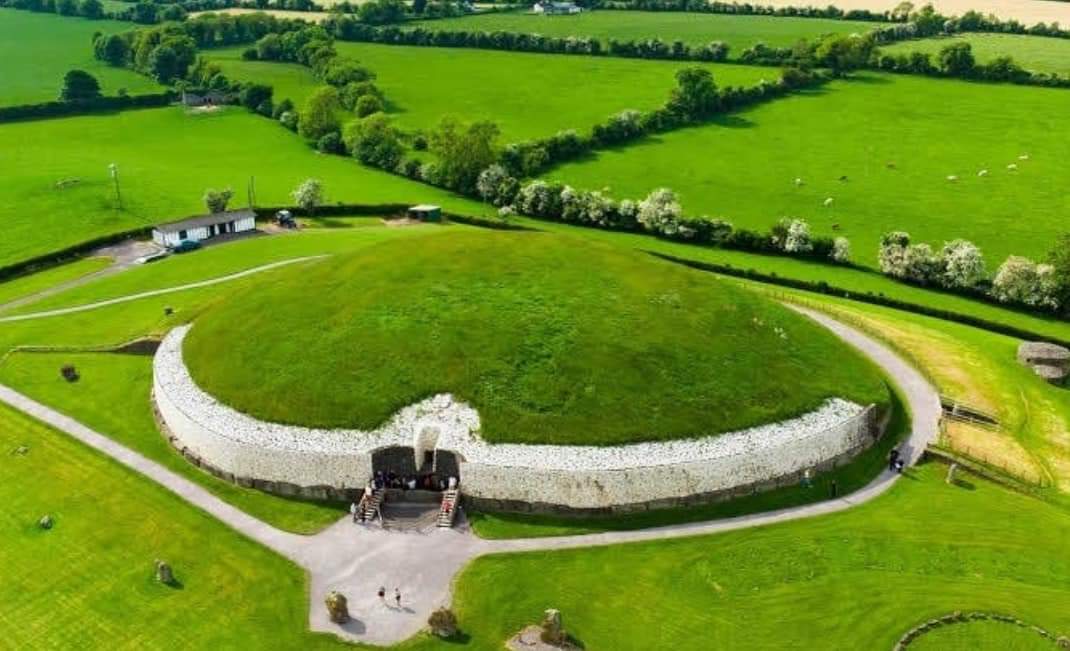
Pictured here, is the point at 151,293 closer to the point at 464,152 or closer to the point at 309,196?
the point at 309,196

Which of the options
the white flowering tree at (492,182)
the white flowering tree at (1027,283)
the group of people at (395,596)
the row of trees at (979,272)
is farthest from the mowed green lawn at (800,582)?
the white flowering tree at (492,182)

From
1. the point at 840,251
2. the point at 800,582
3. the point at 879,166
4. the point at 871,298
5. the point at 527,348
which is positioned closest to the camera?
the point at 800,582

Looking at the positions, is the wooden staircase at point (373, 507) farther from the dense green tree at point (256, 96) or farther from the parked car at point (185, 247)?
the dense green tree at point (256, 96)

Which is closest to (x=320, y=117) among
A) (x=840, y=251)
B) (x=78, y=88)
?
(x=78, y=88)

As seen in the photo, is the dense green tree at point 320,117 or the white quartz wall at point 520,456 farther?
the dense green tree at point 320,117

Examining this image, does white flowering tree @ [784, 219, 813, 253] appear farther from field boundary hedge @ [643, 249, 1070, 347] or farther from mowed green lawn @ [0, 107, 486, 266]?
mowed green lawn @ [0, 107, 486, 266]
